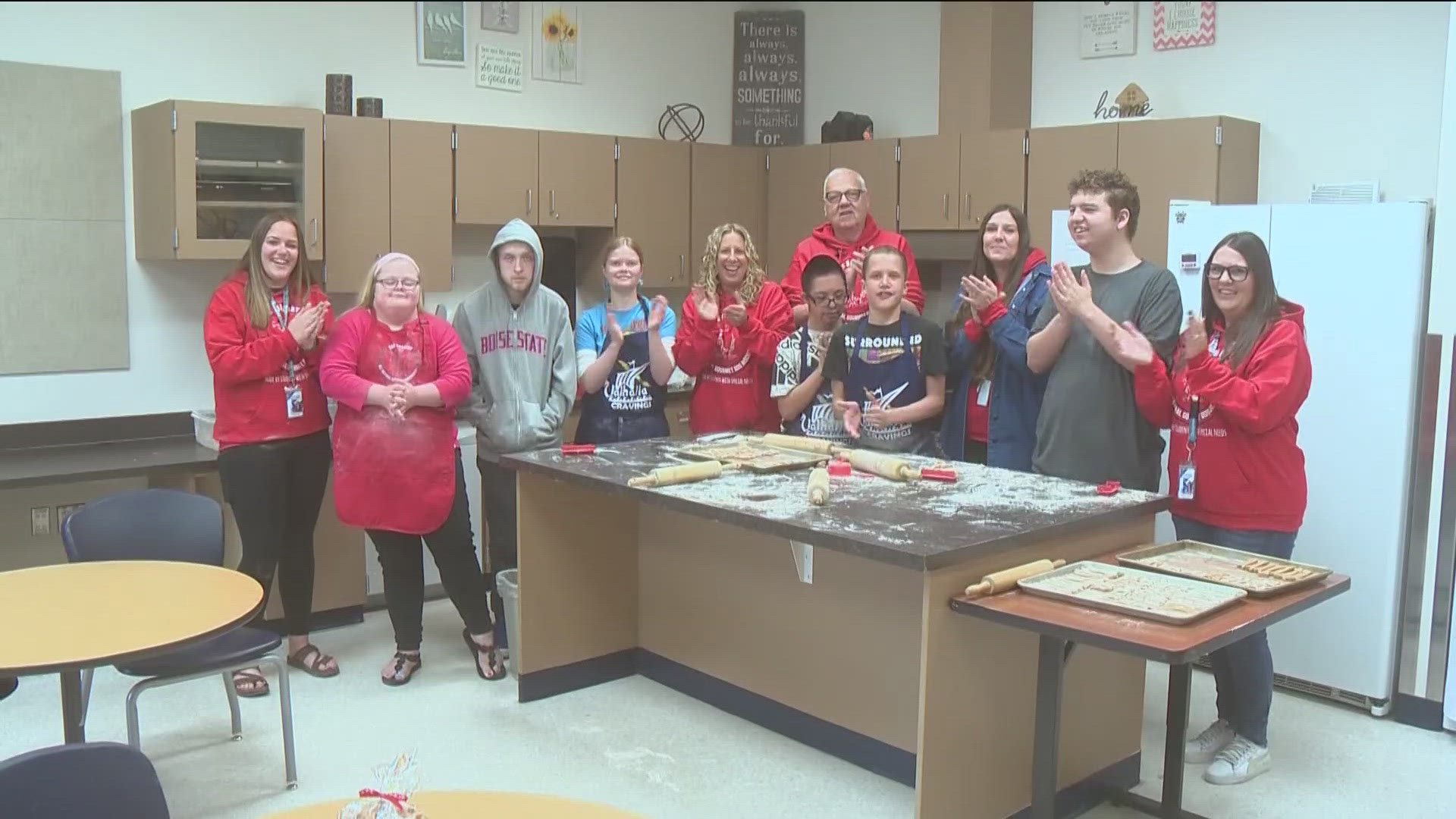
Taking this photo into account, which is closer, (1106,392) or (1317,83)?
(1106,392)

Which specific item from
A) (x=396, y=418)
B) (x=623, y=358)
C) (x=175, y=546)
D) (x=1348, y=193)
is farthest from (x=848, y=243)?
(x=175, y=546)

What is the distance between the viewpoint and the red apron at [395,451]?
12.5ft

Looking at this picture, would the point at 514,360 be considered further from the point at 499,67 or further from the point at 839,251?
the point at 499,67

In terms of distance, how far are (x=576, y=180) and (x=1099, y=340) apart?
2970 mm

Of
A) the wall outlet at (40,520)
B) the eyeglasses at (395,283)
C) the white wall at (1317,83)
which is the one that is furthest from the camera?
the white wall at (1317,83)

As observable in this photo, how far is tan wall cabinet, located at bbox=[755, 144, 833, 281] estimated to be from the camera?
604cm

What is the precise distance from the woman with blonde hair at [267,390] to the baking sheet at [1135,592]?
248cm

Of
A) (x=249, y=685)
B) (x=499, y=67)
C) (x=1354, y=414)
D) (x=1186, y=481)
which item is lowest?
(x=249, y=685)

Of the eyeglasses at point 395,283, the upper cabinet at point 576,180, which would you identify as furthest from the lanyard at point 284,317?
the upper cabinet at point 576,180

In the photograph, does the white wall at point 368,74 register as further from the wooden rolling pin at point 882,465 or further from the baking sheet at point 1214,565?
the baking sheet at point 1214,565

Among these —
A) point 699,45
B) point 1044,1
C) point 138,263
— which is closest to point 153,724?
point 138,263

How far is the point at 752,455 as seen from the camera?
365 cm

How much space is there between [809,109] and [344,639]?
376 cm

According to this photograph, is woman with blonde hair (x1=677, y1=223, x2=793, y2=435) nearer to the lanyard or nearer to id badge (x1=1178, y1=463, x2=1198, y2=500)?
the lanyard
